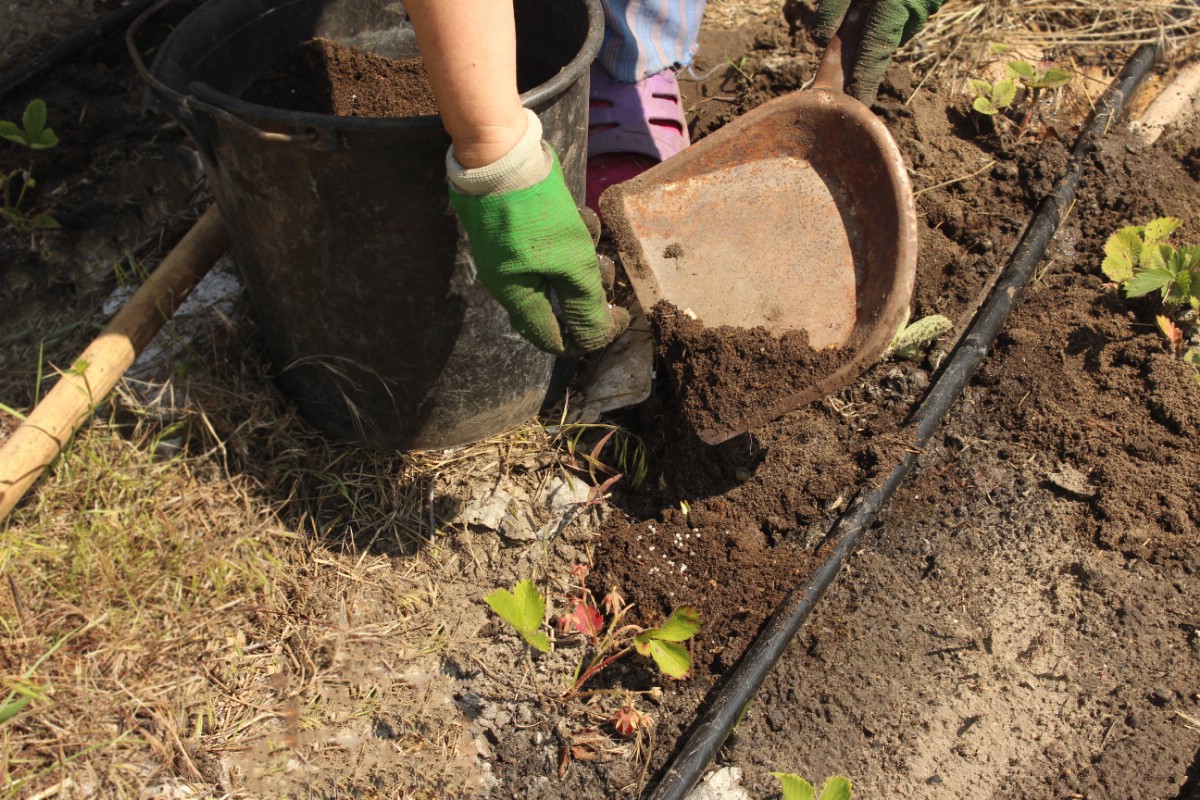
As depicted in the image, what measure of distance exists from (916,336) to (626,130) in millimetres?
883

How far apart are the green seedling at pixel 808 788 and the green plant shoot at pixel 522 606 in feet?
1.58

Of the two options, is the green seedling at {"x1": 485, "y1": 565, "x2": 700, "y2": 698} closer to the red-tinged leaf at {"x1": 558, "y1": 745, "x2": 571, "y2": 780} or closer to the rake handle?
the red-tinged leaf at {"x1": 558, "y1": 745, "x2": 571, "y2": 780}

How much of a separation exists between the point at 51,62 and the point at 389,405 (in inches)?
57.8

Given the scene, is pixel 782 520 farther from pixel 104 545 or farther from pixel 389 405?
pixel 104 545

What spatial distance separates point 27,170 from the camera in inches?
90.2

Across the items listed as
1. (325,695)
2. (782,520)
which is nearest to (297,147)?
(325,695)

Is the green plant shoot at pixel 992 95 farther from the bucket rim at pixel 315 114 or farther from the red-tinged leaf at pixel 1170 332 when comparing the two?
the bucket rim at pixel 315 114

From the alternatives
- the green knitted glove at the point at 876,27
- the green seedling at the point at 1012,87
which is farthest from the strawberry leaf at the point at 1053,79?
the green knitted glove at the point at 876,27

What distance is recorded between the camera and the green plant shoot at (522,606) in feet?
5.27

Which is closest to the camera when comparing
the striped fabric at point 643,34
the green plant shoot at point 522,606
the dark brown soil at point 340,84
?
the green plant shoot at point 522,606

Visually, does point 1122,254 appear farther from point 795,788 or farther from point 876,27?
point 795,788

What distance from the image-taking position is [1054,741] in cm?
172

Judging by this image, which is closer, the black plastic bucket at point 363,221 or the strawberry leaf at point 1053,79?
the black plastic bucket at point 363,221

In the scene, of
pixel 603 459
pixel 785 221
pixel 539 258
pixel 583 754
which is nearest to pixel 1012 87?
pixel 785 221
